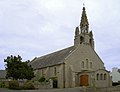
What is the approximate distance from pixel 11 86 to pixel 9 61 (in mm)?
7053

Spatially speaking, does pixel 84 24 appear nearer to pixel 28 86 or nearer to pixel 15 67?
pixel 15 67

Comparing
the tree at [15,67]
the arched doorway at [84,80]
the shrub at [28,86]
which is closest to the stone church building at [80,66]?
the arched doorway at [84,80]

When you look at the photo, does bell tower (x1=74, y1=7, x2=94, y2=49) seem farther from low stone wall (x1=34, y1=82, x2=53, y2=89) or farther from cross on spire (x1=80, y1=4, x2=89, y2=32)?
low stone wall (x1=34, y1=82, x2=53, y2=89)

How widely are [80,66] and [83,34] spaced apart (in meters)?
7.42

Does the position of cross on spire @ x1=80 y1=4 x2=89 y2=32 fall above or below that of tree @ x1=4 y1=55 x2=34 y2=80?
above

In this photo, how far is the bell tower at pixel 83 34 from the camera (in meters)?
57.3

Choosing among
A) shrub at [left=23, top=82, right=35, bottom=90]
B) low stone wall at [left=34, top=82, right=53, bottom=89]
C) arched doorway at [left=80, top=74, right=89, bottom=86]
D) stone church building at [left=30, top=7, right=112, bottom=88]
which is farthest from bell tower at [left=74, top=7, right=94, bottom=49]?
shrub at [left=23, top=82, right=35, bottom=90]

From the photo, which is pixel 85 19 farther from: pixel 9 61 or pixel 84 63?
pixel 9 61

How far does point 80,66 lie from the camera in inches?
2156

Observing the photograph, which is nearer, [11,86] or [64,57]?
[11,86]

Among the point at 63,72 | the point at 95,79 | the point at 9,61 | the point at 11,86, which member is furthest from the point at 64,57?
the point at 11,86

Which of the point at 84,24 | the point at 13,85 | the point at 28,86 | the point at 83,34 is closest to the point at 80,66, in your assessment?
the point at 83,34

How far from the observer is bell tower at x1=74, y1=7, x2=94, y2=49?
188ft

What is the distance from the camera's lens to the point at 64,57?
54.0 meters
